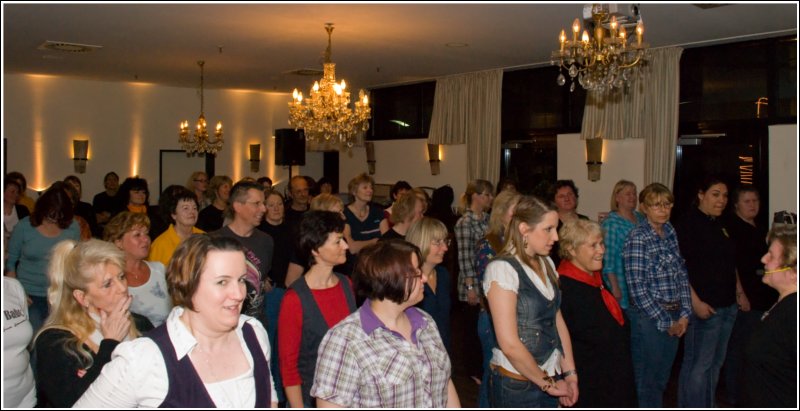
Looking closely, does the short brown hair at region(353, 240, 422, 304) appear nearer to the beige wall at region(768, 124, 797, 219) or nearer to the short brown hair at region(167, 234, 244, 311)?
the short brown hair at region(167, 234, 244, 311)

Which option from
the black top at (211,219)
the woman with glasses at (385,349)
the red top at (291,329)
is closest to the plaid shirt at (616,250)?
the red top at (291,329)

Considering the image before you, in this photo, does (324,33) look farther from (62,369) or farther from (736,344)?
(62,369)

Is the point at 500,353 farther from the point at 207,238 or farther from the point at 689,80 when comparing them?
the point at 689,80

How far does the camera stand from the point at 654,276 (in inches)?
189

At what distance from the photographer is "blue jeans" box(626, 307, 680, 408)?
4.71 metres

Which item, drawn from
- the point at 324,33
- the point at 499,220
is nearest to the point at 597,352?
the point at 499,220

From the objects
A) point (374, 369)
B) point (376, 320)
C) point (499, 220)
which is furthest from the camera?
point (499, 220)

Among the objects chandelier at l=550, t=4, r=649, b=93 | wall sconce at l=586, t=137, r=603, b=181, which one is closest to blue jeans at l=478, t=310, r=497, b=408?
chandelier at l=550, t=4, r=649, b=93

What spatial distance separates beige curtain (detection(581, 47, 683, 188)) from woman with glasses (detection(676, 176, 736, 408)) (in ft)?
11.4

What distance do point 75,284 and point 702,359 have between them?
4.19 meters

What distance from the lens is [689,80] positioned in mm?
8992

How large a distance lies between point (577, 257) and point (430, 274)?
92 centimetres

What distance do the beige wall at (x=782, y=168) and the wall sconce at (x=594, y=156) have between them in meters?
2.13

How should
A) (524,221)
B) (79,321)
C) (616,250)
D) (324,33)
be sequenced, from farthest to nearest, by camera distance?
(324,33)
(616,250)
(524,221)
(79,321)
